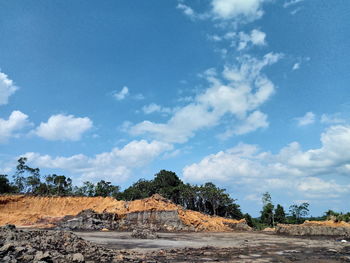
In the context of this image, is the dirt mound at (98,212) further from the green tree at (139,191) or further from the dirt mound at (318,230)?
the green tree at (139,191)

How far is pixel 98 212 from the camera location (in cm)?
4847

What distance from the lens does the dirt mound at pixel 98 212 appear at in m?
45.2

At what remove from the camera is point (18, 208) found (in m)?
48.4

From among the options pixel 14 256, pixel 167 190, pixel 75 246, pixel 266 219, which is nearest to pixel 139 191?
pixel 167 190

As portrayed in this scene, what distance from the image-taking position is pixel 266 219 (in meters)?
64.2

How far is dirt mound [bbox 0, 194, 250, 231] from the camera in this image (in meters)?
45.2

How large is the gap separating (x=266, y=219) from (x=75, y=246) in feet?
189

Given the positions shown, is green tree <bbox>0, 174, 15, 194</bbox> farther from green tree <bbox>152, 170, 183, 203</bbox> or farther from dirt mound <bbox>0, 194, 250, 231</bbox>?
green tree <bbox>152, 170, 183, 203</bbox>

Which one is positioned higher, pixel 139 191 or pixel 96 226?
pixel 139 191

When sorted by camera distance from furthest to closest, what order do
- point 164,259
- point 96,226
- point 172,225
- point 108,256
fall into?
point 172,225
point 96,226
point 164,259
point 108,256

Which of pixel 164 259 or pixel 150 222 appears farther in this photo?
pixel 150 222

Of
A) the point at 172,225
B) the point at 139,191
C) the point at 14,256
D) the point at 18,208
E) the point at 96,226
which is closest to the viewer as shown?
the point at 14,256

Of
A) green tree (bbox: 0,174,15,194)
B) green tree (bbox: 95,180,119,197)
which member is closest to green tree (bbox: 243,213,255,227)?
green tree (bbox: 95,180,119,197)

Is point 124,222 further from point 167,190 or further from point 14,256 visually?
point 14,256
